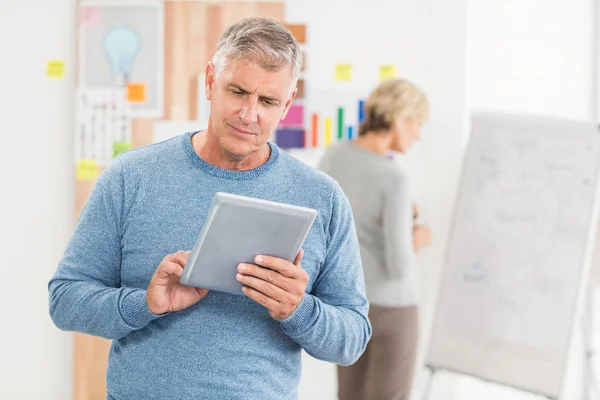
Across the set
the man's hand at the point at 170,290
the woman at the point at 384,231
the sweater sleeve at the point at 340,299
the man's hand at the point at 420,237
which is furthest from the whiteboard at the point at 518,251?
the man's hand at the point at 170,290

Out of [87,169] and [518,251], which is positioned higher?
[87,169]

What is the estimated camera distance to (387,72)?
11.2ft

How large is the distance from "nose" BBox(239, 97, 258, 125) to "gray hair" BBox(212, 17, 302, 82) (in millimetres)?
59

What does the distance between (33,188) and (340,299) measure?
251 centimetres

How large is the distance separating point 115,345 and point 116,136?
7.42ft

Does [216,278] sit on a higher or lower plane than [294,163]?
lower

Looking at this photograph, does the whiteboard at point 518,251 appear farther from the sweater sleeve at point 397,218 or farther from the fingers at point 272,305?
the fingers at point 272,305

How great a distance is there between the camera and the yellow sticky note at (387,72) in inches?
135

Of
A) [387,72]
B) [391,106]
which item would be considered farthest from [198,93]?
[391,106]

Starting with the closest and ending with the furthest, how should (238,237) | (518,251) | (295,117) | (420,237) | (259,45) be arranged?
1. (238,237)
2. (259,45)
3. (518,251)
4. (420,237)
5. (295,117)

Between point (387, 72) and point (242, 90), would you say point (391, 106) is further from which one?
point (242, 90)

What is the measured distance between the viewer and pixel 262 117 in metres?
1.26

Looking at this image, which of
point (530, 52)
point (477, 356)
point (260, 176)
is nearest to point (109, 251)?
point (260, 176)

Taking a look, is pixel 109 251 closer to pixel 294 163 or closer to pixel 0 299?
pixel 294 163
